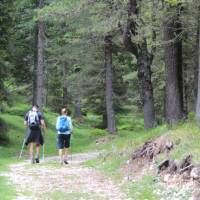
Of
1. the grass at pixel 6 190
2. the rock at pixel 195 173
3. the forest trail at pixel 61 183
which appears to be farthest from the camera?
the forest trail at pixel 61 183

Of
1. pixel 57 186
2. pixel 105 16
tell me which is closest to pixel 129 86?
pixel 105 16

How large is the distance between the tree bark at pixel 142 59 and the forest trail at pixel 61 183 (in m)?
4.33

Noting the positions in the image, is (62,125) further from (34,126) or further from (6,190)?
(6,190)

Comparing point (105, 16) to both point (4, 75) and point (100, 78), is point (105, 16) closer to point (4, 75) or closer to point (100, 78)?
point (4, 75)

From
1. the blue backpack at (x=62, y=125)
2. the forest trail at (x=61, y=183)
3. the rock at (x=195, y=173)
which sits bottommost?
the forest trail at (x=61, y=183)

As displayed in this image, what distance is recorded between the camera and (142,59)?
18000mm

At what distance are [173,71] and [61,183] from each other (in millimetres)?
5457

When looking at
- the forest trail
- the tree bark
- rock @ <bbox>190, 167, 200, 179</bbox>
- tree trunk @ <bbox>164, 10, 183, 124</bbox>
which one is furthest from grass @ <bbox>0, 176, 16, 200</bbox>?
the tree bark

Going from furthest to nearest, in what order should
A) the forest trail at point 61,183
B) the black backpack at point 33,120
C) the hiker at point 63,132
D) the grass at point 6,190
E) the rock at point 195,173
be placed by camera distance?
the black backpack at point 33,120, the hiker at point 63,132, the forest trail at point 61,183, the grass at point 6,190, the rock at point 195,173

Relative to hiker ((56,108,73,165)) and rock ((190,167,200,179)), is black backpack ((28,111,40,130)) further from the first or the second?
rock ((190,167,200,179))

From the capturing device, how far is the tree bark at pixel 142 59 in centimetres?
1700

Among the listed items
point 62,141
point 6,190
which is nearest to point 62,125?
point 62,141

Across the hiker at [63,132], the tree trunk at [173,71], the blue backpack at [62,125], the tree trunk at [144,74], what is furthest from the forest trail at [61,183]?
the tree trunk at [144,74]

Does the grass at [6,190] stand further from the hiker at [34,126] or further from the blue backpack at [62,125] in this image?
the hiker at [34,126]
